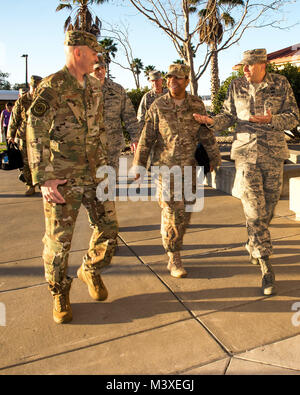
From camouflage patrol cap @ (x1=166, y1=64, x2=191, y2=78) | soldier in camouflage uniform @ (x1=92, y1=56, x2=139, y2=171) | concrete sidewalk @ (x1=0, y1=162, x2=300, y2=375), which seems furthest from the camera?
soldier in camouflage uniform @ (x1=92, y1=56, x2=139, y2=171)

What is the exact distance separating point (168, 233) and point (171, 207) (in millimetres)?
245

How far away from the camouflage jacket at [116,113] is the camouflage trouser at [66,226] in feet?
5.53

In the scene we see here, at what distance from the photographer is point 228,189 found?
22.5ft

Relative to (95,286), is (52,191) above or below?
above

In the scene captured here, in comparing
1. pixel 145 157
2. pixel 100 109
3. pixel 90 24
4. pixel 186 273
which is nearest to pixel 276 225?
pixel 186 273

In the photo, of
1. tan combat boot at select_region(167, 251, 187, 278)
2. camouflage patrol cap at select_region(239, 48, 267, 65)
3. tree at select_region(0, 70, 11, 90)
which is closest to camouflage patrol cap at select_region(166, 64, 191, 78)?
camouflage patrol cap at select_region(239, 48, 267, 65)

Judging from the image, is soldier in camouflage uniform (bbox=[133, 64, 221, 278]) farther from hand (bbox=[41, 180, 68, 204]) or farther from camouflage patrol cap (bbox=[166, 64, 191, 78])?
hand (bbox=[41, 180, 68, 204])

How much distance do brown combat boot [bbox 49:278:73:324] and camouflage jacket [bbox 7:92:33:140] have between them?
13.0 ft

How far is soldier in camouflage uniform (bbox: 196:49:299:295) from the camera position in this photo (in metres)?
3.32

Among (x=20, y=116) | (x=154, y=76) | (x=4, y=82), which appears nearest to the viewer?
(x=20, y=116)

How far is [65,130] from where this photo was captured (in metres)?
2.82

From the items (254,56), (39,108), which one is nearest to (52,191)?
(39,108)

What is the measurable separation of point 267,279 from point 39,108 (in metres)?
2.20

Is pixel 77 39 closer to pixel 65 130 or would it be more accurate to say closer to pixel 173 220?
pixel 65 130
